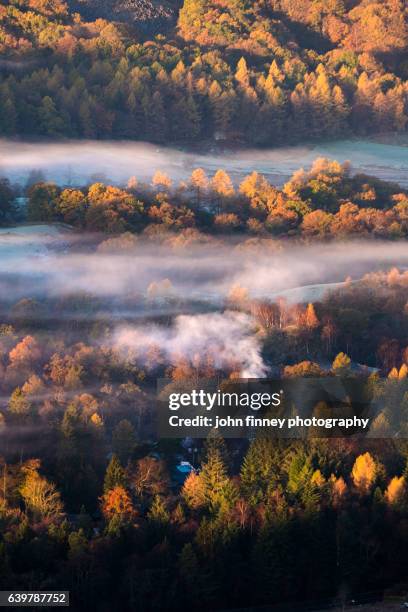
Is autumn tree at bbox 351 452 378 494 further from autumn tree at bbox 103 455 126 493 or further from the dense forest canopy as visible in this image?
the dense forest canopy

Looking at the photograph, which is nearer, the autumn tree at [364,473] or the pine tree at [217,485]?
the pine tree at [217,485]

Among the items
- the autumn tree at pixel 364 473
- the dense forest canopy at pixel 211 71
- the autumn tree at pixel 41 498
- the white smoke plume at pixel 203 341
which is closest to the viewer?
the autumn tree at pixel 41 498

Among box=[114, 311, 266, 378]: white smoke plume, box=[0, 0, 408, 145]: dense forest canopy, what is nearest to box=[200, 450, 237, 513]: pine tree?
box=[114, 311, 266, 378]: white smoke plume

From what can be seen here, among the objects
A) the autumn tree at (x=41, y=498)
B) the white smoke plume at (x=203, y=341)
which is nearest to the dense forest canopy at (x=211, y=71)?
the white smoke plume at (x=203, y=341)

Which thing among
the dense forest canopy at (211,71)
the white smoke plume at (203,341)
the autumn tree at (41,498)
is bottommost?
the autumn tree at (41,498)

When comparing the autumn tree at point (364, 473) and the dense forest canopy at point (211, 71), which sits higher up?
the dense forest canopy at point (211, 71)

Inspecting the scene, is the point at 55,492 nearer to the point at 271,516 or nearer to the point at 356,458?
the point at 271,516

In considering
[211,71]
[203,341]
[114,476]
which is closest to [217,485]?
[114,476]

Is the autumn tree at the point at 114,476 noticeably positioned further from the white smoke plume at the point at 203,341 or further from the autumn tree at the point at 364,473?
the white smoke plume at the point at 203,341
